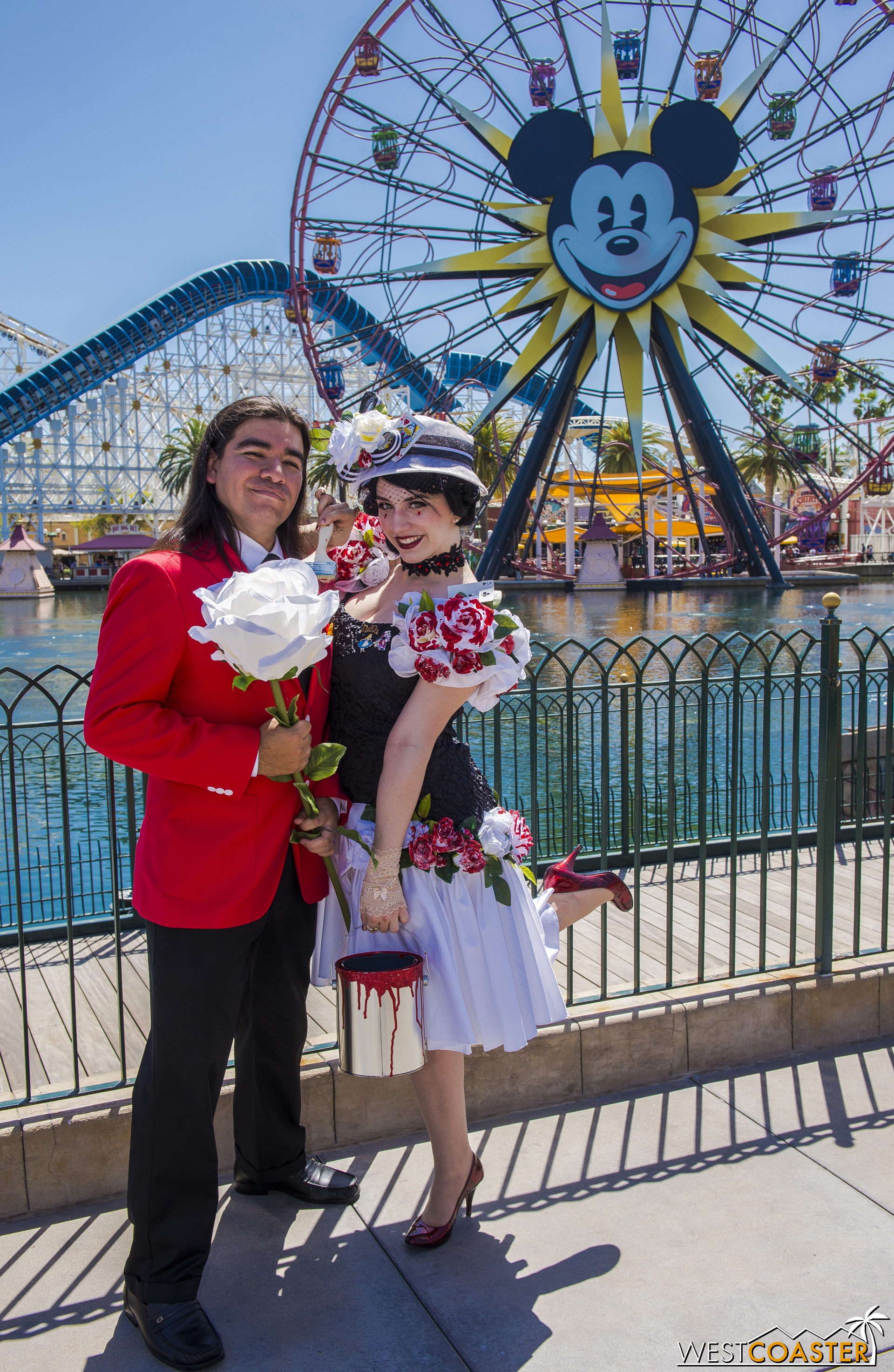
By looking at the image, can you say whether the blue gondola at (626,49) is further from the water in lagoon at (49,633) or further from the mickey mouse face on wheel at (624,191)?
the water in lagoon at (49,633)

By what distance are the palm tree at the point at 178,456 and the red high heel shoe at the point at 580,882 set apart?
4638cm

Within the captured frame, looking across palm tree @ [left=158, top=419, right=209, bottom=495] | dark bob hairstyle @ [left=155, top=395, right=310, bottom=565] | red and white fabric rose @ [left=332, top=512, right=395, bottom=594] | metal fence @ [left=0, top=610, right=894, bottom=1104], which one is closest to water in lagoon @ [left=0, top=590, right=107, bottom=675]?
metal fence @ [left=0, top=610, right=894, bottom=1104]

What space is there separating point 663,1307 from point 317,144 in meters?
22.7

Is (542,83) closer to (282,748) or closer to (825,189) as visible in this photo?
(825,189)

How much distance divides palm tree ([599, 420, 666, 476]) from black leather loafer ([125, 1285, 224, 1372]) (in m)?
44.2

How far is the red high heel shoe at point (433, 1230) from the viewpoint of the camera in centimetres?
222

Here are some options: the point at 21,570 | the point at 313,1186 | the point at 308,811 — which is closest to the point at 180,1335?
the point at 313,1186

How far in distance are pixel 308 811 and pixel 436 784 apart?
0.32 metres

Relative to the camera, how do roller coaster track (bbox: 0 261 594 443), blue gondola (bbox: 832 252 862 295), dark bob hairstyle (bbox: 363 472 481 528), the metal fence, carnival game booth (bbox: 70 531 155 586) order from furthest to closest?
carnival game booth (bbox: 70 531 155 586)
roller coaster track (bbox: 0 261 594 443)
blue gondola (bbox: 832 252 862 295)
the metal fence
dark bob hairstyle (bbox: 363 472 481 528)

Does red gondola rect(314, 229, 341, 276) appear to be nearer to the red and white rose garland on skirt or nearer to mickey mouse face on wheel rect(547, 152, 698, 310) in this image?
mickey mouse face on wheel rect(547, 152, 698, 310)

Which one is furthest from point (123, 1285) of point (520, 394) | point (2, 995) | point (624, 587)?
point (520, 394)

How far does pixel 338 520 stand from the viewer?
2.49 meters

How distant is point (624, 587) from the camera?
36.1 m

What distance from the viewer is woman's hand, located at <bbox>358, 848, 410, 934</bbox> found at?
207cm
